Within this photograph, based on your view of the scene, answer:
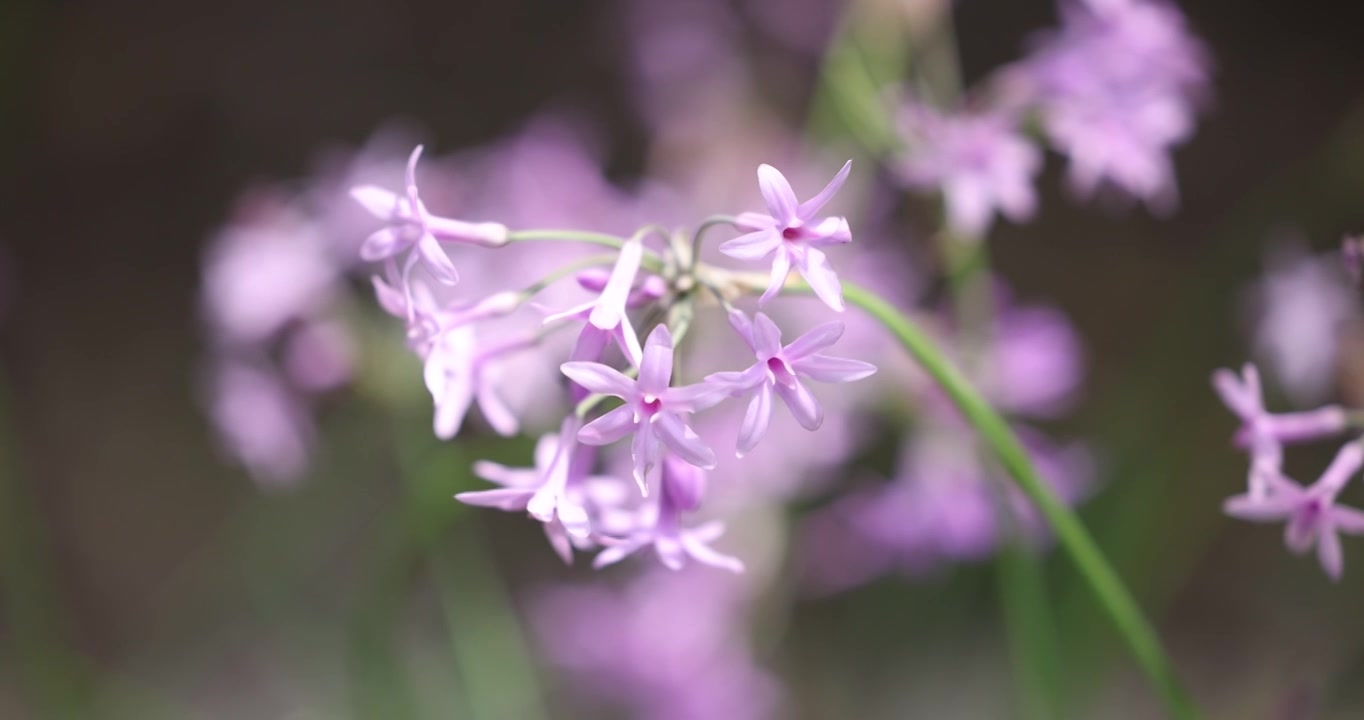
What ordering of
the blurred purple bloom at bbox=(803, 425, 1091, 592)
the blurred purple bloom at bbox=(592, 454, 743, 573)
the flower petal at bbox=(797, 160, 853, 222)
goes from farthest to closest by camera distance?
the blurred purple bloom at bbox=(803, 425, 1091, 592)
the blurred purple bloom at bbox=(592, 454, 743, 573)
the flower petal at bbox=(797, 160, 853, 222)

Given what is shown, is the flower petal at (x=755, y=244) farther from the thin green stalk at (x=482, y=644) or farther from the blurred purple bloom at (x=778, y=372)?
the thin green stalk at (x=482, y=644)

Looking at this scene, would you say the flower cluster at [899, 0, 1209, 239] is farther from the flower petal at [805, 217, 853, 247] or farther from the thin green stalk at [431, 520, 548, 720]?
the thin green stalk at [431, 520, 548, 720]

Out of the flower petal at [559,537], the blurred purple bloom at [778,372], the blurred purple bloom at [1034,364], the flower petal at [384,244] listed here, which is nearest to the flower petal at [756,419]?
the blurred purple bloom at [778,372]

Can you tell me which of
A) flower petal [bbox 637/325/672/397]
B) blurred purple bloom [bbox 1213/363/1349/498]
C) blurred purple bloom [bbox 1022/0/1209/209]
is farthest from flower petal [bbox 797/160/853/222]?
blurred purple bloom [bbox 1022/0/1209/209]

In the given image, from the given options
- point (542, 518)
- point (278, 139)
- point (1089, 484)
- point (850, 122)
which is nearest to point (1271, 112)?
point (1089, 484)

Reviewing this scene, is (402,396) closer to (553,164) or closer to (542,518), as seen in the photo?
(553,164)

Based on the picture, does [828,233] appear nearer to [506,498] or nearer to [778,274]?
[778,274]
